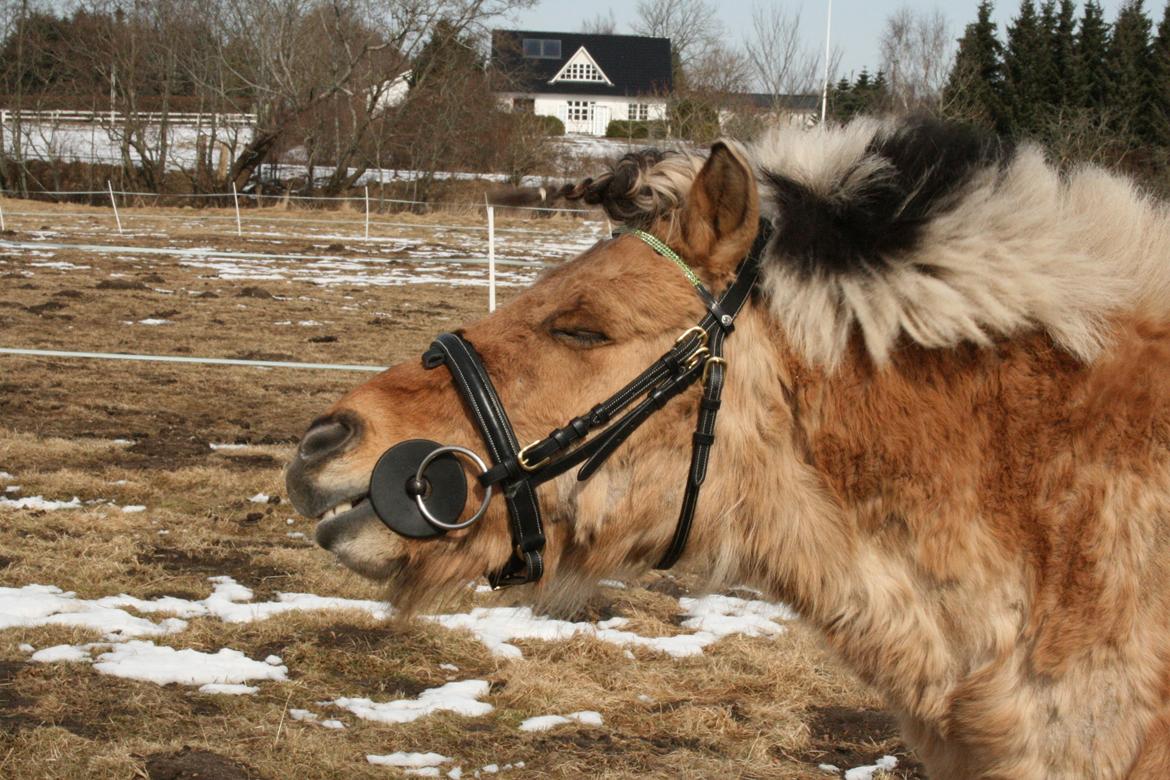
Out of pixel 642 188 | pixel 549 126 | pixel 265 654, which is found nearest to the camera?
pixel 642 188

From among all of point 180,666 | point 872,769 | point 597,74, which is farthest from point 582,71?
point 872,769

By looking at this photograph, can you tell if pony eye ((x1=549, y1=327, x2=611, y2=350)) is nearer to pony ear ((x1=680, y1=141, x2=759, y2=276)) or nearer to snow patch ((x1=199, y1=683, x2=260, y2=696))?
pony ear ((x1=680, y1=141, x2=759, y2=276))

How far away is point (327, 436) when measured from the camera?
2.35 meters

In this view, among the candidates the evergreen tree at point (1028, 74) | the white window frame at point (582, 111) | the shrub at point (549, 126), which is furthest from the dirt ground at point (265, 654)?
the white window frame at point (582, 111)

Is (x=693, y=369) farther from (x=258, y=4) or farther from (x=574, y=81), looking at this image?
(x=574, y=81)

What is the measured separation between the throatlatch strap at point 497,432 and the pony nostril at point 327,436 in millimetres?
233

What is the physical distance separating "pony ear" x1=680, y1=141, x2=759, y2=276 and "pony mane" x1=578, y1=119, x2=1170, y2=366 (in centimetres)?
9

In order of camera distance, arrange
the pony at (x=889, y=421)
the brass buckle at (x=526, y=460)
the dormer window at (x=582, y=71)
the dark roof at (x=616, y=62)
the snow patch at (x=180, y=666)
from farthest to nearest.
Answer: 1. the dormer window at (x=582, y=71)
2. the dark roof at (x=616, y=62)
3. the snow patch at (x=180, y=666)
4. the brass buckle at (x=526, y=460)
5. the pony at (x=889, y=421)

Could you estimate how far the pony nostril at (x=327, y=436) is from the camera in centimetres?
232

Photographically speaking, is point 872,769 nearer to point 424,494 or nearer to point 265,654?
point 424,494

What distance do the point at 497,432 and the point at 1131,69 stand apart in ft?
84.6

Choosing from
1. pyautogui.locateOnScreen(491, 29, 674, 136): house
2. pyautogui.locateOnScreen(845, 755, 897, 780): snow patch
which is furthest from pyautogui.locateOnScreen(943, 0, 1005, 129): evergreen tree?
pyautogui.locateOnScreen(491, 29, 674, 136): house

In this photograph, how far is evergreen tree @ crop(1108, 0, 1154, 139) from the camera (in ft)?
77.0

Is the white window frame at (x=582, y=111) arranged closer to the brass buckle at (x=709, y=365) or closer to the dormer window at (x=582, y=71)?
the dormer window at (x=582, y=71)
